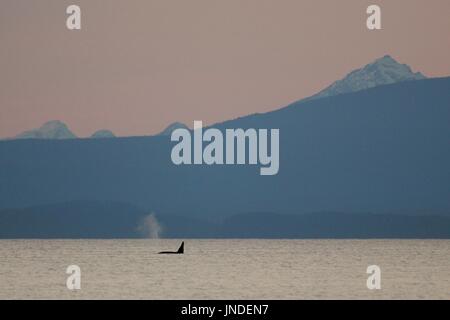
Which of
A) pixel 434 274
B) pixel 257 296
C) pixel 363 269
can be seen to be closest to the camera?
pixel 257 296

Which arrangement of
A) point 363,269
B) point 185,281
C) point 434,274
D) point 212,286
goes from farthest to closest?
point 363,269
point 434,274
point 185,281
point 212,286

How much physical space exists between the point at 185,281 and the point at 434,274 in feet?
112

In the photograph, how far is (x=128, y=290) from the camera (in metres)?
101

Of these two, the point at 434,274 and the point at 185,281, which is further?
the point at 434,274

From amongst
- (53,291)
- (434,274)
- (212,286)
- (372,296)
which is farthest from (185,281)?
(434,274)

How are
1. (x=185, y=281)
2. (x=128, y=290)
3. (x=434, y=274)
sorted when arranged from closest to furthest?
(x=128, y=290)
(x=185, y=281)
(x=434, y=274)
